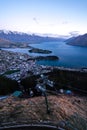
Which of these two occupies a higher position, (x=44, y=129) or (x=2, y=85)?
(x=44, y=129)

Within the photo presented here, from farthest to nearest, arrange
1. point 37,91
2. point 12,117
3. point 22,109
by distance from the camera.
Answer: point 37,91 → point 22,109 → point 12,117

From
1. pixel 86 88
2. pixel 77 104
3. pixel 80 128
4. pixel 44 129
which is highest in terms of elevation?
pixel 44 129

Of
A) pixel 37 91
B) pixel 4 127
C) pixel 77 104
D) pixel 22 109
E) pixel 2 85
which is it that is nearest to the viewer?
pixel 4 127

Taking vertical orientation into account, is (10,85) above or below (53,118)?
below

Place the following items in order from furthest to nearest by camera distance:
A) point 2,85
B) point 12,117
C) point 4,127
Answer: point 2,85 < point 12,117 < point 4,127

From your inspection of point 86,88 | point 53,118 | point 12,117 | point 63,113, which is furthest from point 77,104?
point 86,88

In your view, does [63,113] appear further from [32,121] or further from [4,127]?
[4,127]

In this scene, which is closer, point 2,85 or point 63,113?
point 63,113

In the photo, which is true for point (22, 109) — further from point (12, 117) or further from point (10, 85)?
point (10, 85)

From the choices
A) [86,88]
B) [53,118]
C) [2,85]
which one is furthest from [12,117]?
[86,88]
